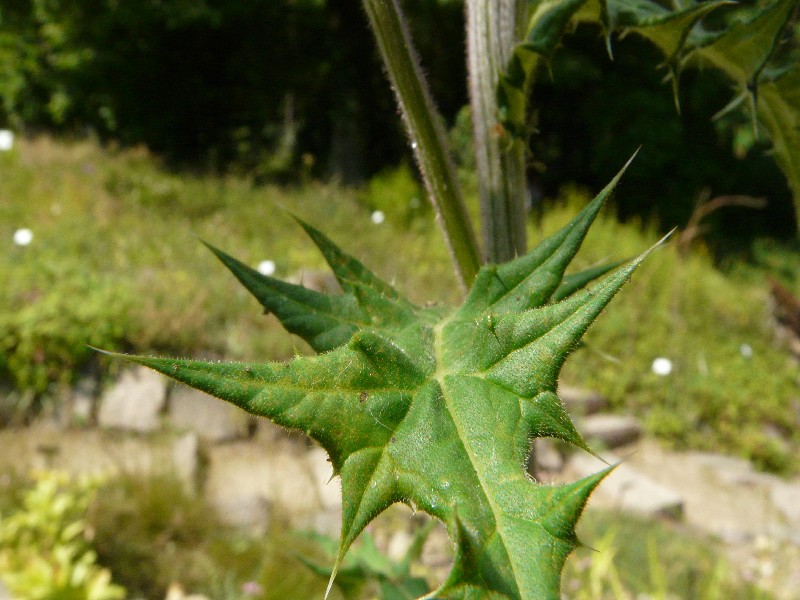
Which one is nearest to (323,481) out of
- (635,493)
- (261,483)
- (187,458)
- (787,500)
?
(261,483)

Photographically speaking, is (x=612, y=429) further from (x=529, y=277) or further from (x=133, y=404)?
(x=529, y=277)

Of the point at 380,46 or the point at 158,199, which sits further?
the point at 158,199

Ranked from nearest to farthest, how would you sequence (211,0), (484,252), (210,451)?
(484,252) → (210,451) → (211,0)

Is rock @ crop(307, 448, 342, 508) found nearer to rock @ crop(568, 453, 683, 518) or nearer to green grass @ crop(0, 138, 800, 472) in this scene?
green grass @ crop(0, 138, 800, 472)

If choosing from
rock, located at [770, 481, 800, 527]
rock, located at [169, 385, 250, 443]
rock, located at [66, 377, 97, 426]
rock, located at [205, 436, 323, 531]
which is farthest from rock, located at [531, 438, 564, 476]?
rock, located at [66, 377, 97, 426]

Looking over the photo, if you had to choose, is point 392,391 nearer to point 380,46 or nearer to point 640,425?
point 380,46

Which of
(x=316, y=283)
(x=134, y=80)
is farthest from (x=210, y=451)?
(x=134, y=80)
